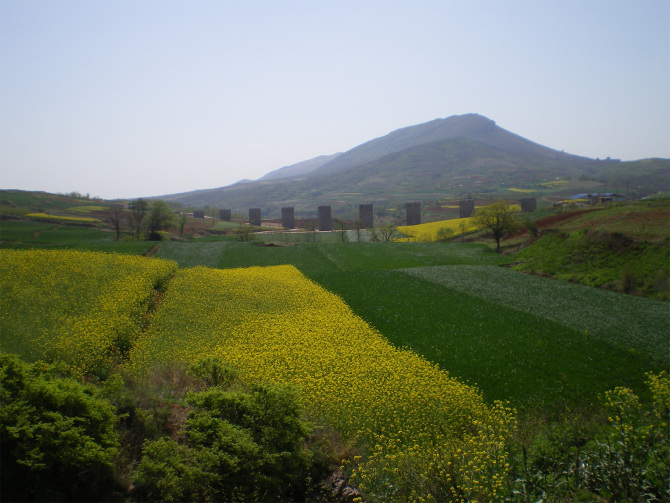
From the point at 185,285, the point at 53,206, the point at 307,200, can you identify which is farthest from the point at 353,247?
the point at 307,200

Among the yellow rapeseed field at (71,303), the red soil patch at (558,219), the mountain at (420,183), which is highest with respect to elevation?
the mountain at (420,183)

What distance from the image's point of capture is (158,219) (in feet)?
133

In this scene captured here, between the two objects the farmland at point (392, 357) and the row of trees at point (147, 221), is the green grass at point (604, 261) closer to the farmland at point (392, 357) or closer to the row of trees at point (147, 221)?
the farmland at point (392, 357)

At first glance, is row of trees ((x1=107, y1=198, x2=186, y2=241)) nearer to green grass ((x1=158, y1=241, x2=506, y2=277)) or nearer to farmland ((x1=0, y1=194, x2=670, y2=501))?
green grass ((x1=158, y1=241, x2=506, y2=277))

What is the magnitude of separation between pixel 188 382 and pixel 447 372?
6419 mm

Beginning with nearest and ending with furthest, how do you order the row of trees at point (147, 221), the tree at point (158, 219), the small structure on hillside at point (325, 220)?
the tree at point (158, 219) < the row of trees at point (147, 221) < the small structure on hillside at point (325, 220)

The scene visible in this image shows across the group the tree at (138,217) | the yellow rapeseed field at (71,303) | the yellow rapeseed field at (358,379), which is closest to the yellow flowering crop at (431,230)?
the tree at (138,217)

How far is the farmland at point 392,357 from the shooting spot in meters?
6.57

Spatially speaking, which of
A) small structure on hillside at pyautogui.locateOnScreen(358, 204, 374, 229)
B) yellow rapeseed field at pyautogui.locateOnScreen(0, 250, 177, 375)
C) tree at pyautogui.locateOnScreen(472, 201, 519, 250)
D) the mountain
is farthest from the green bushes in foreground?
the mountain

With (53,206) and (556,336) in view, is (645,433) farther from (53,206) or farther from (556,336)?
(53,206)

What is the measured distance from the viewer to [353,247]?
117 feet

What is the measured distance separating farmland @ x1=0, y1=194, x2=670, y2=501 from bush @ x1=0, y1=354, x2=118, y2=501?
2.32 ft

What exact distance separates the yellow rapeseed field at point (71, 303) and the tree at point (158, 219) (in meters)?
18.3

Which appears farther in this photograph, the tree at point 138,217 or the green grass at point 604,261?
the tree at point 138,217
